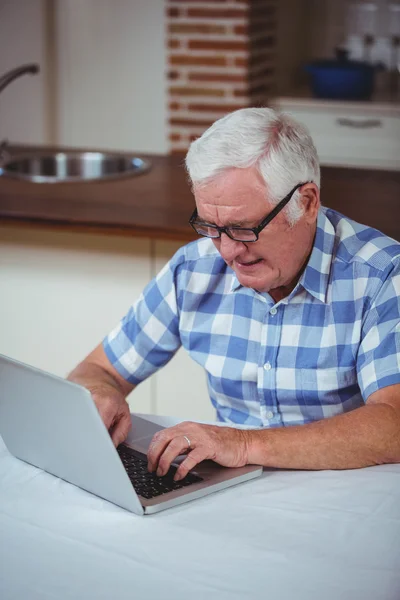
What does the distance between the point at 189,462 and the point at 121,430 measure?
22cm

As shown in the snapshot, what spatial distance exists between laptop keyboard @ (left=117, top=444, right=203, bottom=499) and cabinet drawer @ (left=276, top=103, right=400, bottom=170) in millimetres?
3119

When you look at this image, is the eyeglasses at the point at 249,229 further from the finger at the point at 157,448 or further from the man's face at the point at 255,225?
the finger at the point at 157,448

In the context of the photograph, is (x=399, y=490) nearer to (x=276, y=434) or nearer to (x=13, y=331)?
(x=276, y=434)

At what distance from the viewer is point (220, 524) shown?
4.02 feet

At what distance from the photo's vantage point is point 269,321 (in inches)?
64.6

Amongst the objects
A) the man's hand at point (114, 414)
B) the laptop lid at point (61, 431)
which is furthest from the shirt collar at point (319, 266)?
the laptop lid at point (61, 431)

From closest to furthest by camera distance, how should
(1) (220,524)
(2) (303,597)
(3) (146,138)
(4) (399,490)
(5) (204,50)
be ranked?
(2) (303,597) < (1) (220,524) < (4) (399,490) < (5) (204,50) < (3) (146,138)

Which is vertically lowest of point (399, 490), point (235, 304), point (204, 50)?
point (399, 490)

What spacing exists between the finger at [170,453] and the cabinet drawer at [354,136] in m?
3.15

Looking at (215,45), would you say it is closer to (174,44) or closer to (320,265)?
(174,44)

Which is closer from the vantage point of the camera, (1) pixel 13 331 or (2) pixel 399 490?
(2) pixel 399 490

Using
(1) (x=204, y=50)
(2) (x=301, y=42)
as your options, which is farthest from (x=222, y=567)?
(2) (x=301, y=42)

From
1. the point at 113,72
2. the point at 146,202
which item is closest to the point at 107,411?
the point at 146,202

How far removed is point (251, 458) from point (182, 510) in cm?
17
